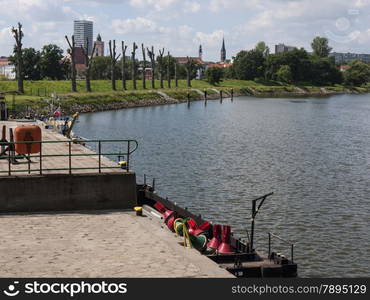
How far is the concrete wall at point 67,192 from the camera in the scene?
22.9 m

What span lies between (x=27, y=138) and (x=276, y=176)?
23.3 m

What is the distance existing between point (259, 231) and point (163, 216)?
604cm

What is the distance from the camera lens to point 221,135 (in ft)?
238

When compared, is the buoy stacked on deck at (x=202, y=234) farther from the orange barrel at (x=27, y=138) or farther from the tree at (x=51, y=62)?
the tree at (x=51, y=62)

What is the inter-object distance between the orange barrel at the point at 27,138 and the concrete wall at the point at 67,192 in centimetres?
205

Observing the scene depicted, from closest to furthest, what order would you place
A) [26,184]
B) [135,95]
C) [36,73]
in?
[26,184] < [135,95] < [36,73]

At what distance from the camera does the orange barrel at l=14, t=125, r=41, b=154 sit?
81.1ft

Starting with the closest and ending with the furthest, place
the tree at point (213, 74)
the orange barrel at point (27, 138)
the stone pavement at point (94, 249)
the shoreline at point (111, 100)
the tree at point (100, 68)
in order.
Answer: the stone pavement at point (94, 249), the orange barrel at point (27, 138), the shoreline at point (111, 100), the tree at point (213, 74), the tree at point (100, 68)

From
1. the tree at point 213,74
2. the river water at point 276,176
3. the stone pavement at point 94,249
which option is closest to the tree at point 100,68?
the tree at point 213,74

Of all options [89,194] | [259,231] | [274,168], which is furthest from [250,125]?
[89,194]

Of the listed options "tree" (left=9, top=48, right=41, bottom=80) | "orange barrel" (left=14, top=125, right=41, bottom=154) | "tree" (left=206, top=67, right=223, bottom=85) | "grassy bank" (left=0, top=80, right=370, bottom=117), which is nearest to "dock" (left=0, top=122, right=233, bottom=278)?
"orange barrel" (left=14, top=125, right=41, bottom=154)

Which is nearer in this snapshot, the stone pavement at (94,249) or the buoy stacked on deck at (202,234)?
the stone pavement at (94,249)

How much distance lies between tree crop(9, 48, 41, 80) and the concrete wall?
127 m

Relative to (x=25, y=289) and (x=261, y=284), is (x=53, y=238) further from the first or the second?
(x=261, y=284)
